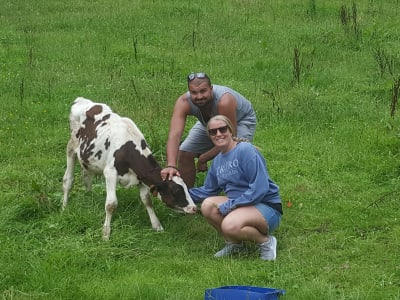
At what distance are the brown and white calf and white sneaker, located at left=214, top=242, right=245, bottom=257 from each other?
615mm

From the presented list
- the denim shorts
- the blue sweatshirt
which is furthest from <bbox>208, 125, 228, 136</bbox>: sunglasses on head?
the denim shorts

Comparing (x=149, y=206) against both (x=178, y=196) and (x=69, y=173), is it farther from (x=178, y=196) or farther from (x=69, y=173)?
(x=69, y=173)

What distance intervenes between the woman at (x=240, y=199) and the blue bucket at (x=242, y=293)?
1168mm

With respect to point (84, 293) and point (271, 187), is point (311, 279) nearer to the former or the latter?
point (271, 187)

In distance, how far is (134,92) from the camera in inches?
493

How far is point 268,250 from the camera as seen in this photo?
725cm


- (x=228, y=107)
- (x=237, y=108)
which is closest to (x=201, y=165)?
(x=237, y=108)

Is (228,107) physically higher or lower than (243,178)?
higher

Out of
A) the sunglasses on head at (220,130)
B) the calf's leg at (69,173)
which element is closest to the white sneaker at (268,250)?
the sunglasses on head at (220,130)

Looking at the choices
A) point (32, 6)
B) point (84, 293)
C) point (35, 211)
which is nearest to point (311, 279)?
point (84, 293)

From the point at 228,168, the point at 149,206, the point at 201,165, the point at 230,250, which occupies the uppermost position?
the point at 228,168

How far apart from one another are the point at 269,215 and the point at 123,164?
1.69m

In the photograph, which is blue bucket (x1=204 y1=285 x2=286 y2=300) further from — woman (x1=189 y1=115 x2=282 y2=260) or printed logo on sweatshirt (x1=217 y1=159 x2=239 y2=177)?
printed logo on sweatshirt (x1=217 y1=159 x2=239 y2=177)

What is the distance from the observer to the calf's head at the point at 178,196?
311 inches
